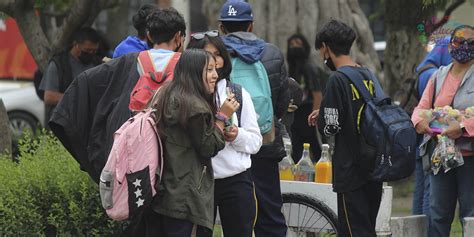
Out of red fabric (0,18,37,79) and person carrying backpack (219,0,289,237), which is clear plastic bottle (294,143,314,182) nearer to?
person carrying backpack (219,0,289,237)

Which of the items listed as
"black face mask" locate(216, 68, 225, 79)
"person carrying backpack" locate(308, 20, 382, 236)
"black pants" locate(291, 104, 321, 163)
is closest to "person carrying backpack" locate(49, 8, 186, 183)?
"black face mask" locate(216, 68, 225, 79)

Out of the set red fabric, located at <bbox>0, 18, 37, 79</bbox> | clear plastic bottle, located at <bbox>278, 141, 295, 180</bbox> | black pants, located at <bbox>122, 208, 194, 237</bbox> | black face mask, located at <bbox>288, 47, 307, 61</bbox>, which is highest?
black pants, located at <bbox>122, 208, 194, 237</bbox>

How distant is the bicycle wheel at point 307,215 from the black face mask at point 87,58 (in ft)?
12.3

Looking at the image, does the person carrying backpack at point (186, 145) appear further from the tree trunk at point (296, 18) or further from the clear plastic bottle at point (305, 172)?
the tree trunk at point (296, 18)

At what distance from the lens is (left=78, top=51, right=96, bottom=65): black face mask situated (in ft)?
39.3

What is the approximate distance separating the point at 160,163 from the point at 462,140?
290 centimetres

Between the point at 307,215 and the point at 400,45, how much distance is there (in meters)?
6.32

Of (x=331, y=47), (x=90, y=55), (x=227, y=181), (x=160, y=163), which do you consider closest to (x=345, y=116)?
(x=331, y=47)

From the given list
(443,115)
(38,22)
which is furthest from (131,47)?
(38,22)

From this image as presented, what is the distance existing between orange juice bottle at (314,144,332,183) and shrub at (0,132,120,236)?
5.99 ft

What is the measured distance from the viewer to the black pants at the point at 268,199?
8.07 metres

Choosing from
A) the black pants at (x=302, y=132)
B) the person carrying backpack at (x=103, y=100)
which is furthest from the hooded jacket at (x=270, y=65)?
the black pants at (x=302, y=132)

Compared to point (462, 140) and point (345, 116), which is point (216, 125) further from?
point (462, 140)

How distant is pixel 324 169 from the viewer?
9.05 metres
